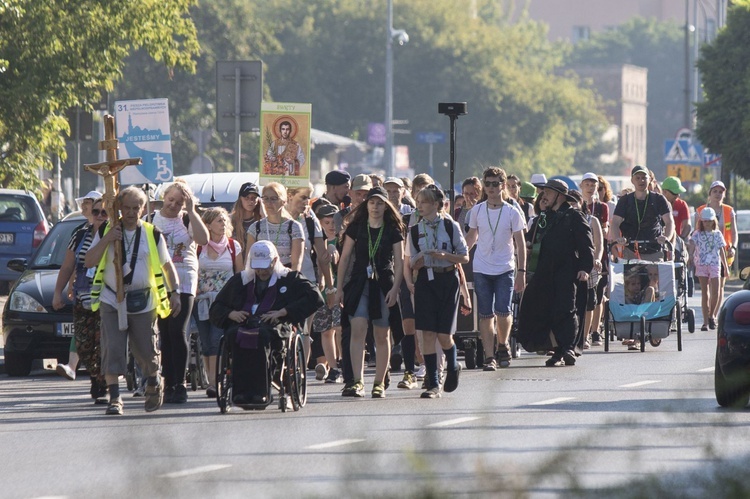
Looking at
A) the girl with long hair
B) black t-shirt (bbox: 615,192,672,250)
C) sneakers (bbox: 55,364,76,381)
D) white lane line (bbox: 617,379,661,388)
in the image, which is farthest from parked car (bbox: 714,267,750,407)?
black t-shirt (bbox: 615,192,672,250)

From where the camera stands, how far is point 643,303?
17828mm

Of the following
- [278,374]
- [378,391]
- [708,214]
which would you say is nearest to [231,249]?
[378,391]

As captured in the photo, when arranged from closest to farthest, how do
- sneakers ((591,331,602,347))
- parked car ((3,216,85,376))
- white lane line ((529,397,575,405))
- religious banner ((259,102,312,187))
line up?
white lane line ((529,397,575,405))
parked car ((3,216,85,376))
sneakers ((591,331,602,347))
religious banner ((259,102,312,187))

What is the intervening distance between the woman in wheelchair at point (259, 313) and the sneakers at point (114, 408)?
2.57 ft

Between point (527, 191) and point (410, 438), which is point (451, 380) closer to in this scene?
point (527, 191)

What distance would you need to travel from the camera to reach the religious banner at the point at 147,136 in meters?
18.9

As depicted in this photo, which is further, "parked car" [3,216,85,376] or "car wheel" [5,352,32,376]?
"car wheel" [5,352,32,376]

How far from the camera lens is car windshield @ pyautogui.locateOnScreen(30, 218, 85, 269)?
16670 mm

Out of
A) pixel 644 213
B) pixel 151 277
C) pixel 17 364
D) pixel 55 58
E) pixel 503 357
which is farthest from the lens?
pixel 55 58

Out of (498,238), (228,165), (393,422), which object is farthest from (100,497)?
(228,165)

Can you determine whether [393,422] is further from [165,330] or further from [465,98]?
[465,98]

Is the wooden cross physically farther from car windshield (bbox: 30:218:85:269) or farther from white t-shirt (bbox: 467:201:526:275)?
car windshield (bbox: 30:218:85:269)

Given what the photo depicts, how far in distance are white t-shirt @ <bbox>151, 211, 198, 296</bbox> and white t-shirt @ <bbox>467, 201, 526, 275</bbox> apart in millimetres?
3140

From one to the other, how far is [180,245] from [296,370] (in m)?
1.53
